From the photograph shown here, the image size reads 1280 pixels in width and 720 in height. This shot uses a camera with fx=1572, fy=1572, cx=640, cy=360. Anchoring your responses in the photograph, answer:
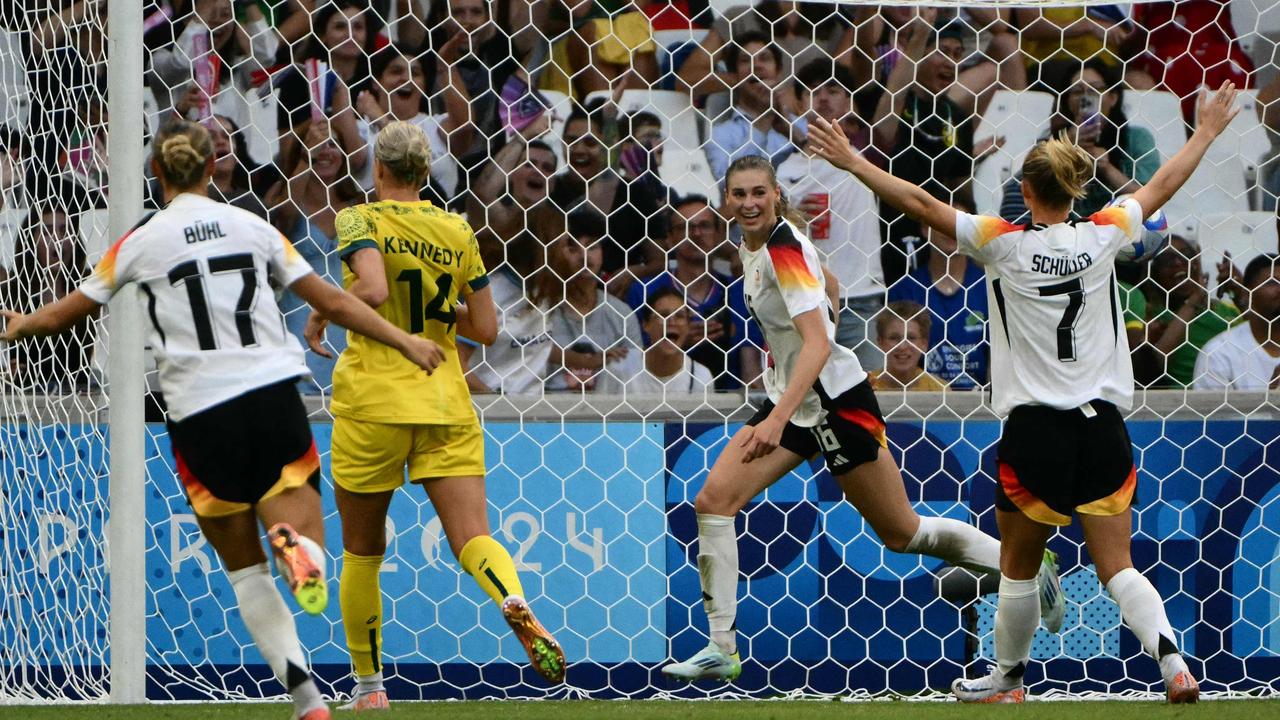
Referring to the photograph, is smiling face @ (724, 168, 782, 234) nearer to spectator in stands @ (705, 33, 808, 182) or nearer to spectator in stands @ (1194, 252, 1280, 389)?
spectator in stands @ (705, 33, 808, 182)

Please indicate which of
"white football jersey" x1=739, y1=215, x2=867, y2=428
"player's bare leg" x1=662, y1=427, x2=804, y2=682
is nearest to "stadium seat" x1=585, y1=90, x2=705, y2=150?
"white football jersey" x1=739, y1=215, x2=867, y2=428

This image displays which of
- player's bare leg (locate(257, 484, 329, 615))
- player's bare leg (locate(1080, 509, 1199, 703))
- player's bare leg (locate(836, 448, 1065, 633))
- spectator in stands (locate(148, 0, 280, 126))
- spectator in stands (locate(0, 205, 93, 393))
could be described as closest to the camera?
player's bare leg (locate(257, 484, 329, 615))

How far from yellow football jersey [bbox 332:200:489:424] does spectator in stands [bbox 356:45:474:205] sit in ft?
5.46

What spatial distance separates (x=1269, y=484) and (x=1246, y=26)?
187 cm

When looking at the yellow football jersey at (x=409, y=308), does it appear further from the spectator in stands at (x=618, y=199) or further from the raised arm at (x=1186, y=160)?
the raised arm at (x=1186, y=160)

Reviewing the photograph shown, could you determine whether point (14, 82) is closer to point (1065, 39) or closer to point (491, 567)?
point (491, 567)

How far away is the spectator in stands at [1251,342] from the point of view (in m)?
5.92

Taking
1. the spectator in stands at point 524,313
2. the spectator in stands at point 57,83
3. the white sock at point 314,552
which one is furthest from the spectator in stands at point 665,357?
the white sock at point 314,552

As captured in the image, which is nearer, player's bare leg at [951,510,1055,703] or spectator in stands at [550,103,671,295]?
player's bare leg at [951,510,1055,703]

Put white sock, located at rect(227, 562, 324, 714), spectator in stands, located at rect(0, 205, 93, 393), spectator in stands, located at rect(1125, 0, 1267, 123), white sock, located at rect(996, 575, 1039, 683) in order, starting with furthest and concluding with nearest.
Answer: spectator in stands, located at rect(1125, 0, 1267, 123)
spectator in stands, located at rect(0, 205, 93, 393)
white sock, located at rect(996, 575, 1039, 683)
white sock, located at rect(227, 562, 324, 714)

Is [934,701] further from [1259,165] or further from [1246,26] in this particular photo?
[1246,26]

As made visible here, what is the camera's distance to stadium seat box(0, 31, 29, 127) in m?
5.61

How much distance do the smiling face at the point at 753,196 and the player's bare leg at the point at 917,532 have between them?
798mm

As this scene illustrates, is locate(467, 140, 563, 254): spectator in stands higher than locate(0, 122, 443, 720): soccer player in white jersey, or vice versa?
locate(467, 140, 563, 254): spectator in stands
